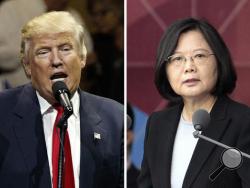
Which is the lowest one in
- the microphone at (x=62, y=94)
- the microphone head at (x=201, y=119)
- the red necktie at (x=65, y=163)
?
the red necktie at (x=65, y=163)

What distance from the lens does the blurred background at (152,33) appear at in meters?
3.95

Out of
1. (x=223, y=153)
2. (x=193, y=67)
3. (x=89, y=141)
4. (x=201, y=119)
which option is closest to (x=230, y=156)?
(x=223, y=153)

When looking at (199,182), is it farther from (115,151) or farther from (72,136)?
(72,136)

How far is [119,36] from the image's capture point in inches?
160

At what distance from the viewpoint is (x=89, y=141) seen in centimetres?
405

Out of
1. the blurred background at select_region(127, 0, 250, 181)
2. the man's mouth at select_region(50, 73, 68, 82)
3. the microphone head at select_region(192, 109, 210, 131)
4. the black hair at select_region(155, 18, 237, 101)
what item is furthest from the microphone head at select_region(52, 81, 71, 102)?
the microphone head at select_region(192, 109, 210, 131)

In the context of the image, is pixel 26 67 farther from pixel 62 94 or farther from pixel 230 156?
pixel 230 156

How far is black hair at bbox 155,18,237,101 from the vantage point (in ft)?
12.7

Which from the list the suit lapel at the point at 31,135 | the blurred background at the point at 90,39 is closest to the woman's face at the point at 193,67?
the blurred background at the point at 90,39

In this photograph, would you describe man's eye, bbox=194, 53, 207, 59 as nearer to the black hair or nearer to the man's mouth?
the black hair

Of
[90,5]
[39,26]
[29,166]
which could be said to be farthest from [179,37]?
[29,166]

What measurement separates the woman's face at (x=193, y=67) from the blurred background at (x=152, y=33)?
136mm

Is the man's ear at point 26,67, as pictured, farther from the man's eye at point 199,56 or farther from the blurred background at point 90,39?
the man's eye at point 199,56

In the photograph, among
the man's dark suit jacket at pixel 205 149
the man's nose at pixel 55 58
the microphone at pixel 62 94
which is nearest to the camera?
the microphone at pixel 62 94
